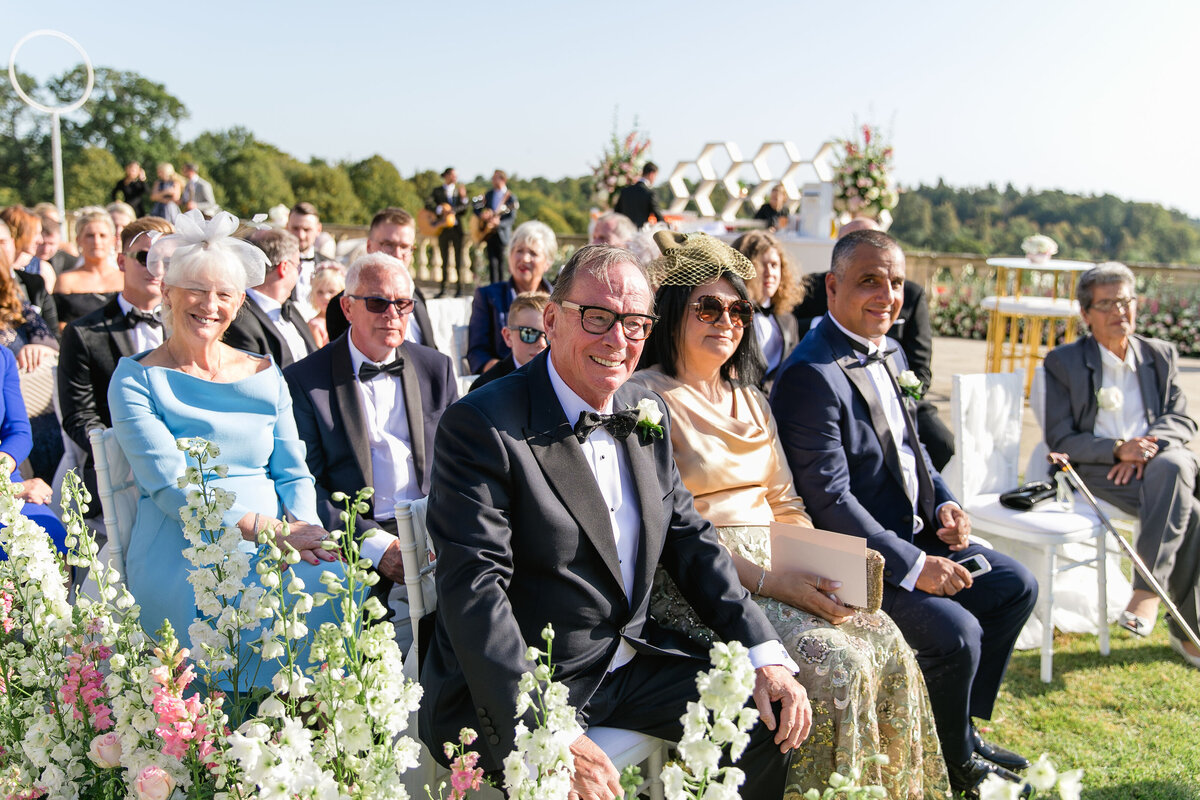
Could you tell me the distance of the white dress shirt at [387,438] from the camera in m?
3.50

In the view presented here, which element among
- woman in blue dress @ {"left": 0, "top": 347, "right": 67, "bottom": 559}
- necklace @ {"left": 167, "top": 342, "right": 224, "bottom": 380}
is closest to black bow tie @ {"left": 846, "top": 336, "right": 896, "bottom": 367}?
necklace @ {"left": 167, "top": 342, "right": 224, "bottom": 380}

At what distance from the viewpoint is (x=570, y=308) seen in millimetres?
2350

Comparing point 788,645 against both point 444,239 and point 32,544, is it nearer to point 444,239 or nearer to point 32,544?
point 32,544

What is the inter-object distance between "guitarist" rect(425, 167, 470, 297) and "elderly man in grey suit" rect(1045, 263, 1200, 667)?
1122cm

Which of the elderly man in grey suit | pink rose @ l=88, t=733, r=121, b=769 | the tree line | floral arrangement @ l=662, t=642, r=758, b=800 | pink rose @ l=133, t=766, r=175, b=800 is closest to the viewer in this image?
floral arrangement @ l=662, t=642, r=758, b=800

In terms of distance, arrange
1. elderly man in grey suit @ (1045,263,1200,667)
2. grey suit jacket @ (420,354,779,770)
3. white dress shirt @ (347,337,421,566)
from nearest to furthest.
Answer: grey suit jacket @ (420,354,779,770) → white dress shirt @ (347,337,421,566) → elderly man in grey suit @ (1045,263,1200,667)

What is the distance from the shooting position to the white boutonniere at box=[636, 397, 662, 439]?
8.01 ft

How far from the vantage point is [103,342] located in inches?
154

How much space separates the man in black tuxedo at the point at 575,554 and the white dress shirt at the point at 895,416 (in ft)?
4.21

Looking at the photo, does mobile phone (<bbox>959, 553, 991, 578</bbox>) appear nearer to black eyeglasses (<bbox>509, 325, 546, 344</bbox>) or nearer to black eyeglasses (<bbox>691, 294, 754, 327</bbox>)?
black eyeglasses (<bbox>691, 294, 754, 327</bbox>)

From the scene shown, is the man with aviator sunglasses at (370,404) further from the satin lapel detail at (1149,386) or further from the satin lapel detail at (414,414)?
the satin lapel detail at (1149,386)

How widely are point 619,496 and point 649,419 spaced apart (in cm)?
22

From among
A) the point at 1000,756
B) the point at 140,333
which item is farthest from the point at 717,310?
the point at 140,333

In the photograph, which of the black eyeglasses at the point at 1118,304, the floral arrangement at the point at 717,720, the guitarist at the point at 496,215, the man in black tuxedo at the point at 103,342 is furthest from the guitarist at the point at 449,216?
the floral arrangement at the point at 717,720
